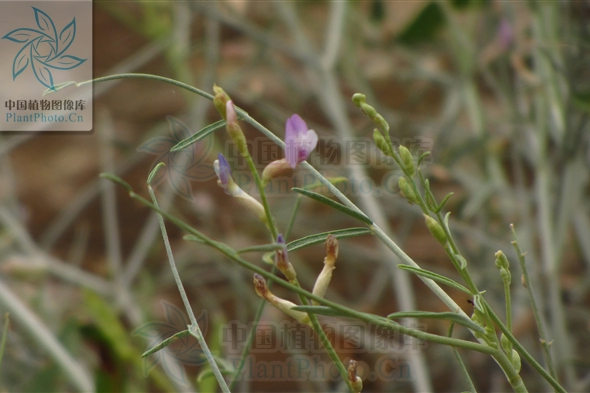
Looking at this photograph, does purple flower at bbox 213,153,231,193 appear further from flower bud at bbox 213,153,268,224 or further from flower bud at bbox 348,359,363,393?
flower bud at bbox 348,359,363,393

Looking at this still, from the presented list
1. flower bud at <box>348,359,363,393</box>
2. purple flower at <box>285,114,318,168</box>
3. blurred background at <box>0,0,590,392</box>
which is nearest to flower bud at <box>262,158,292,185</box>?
purple flower at <box>285,114,318,168</box>

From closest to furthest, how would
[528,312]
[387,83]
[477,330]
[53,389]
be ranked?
[477,330], [53,389], [528,312], [387,83]

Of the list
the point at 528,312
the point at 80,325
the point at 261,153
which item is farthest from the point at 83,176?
the point at 528,312

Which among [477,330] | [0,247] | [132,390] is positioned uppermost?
[477,330]

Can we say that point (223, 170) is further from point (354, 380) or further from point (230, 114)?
point (354, 380)

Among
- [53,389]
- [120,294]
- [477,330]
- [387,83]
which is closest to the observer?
[477,330]

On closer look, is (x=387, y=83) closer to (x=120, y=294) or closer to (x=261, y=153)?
(x=261, y=153)

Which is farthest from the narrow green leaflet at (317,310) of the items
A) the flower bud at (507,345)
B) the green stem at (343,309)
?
the flower bud at (507,345)
